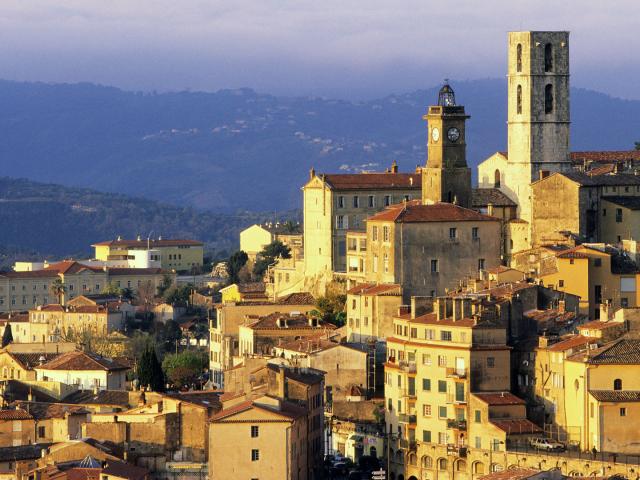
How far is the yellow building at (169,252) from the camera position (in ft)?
511

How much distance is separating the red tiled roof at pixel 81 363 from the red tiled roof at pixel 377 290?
388 inches

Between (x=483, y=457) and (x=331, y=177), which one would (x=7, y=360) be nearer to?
(x=331, y=177)

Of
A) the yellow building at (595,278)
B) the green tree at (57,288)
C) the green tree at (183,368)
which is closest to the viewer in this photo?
the yellow building at (595,278)

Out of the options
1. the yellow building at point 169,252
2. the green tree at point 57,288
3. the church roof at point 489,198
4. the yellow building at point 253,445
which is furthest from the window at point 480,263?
the yellow building at point 169,252

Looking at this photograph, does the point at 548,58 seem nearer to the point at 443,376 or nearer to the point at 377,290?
the point at 377,290

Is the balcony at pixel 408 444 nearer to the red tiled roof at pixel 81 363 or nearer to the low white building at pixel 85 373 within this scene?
the low white building at pixel 85 373

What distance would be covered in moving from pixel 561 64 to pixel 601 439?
3089 cm

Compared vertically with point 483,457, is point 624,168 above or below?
above

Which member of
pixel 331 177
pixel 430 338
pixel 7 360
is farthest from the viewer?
pixel 331 177

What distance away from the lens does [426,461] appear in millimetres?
69500

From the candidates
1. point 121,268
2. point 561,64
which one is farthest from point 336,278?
point 121,268

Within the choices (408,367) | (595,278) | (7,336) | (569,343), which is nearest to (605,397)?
(569,343)

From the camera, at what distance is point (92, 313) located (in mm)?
114375

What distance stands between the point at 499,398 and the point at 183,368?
2785 centimetres
